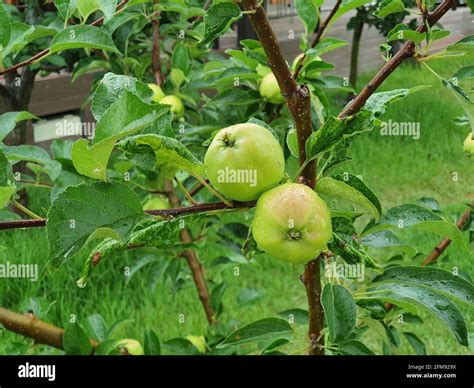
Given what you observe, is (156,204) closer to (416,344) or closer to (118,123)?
(416,344)

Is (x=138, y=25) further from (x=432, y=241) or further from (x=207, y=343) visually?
(x=432, y=241)

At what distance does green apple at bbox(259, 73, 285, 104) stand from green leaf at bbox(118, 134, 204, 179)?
19.8 inches

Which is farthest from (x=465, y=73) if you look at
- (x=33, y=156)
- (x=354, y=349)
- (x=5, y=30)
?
(x=33, y=156)

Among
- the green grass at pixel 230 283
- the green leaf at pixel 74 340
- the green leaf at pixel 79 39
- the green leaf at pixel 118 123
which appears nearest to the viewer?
the green leaf at pixel 118 123

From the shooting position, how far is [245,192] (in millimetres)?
473

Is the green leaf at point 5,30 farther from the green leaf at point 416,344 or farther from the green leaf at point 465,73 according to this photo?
the green leaf at point 416,344

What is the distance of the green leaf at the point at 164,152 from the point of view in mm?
453

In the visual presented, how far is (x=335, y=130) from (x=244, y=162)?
2.6 inches

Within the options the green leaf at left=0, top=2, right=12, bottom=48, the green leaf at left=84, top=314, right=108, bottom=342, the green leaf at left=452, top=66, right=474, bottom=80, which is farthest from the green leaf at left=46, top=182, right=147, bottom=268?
the green leaf at left=84, top=314, right=108, bottom=342

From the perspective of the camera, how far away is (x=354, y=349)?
765mm

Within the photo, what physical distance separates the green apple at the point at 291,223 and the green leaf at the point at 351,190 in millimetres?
25

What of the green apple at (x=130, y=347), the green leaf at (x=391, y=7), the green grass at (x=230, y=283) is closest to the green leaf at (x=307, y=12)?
the green leaf at (x=391, y=7)

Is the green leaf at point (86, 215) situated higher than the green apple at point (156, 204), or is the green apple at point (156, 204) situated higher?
the green leaf at point (86, 215)
